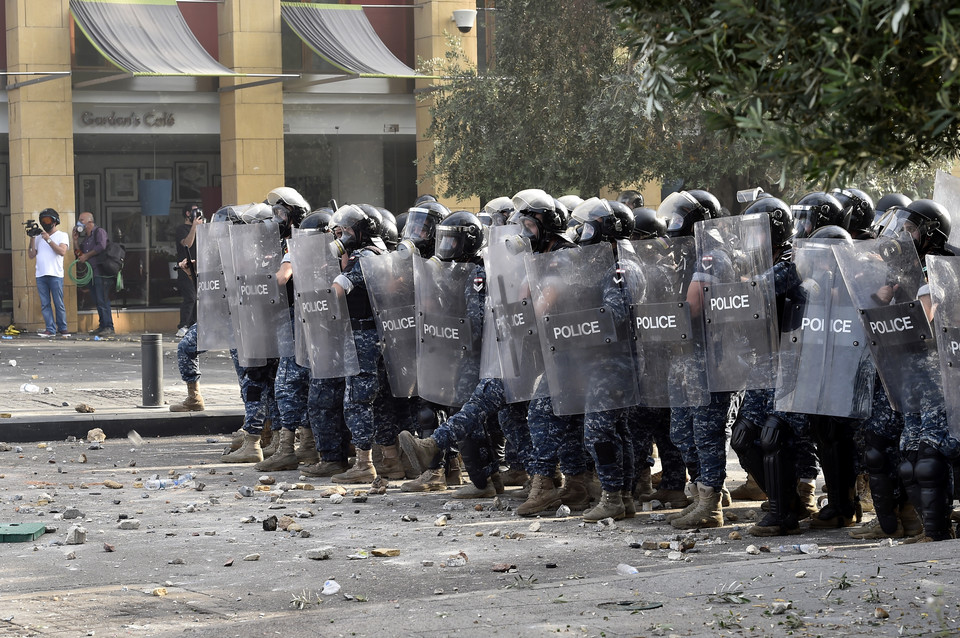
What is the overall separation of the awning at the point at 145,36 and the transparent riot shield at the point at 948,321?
15.7 m

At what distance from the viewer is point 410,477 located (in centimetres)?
937

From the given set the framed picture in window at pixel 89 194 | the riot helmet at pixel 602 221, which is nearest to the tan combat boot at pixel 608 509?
the riot helmet at pixel 602 221

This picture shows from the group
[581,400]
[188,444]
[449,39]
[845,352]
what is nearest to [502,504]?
[581,400]

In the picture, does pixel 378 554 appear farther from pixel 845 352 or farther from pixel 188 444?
pixel 188 444

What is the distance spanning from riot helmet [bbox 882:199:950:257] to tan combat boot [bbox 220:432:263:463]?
501 centimetres

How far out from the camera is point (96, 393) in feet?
44.0

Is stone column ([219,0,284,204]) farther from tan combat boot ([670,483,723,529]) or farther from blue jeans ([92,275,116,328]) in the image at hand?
tan combat boot ([670,483,723,529])

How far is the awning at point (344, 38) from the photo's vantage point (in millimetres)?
21750

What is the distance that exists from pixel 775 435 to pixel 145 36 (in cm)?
1581

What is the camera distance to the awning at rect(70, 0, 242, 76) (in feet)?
66.7

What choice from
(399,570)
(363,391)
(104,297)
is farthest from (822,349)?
(104,297)

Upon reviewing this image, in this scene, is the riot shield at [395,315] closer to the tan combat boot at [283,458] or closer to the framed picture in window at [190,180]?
the tan combat boot at [283,458]

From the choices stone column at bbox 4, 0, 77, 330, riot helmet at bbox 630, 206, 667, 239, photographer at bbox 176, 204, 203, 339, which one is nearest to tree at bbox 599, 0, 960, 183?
riot helmet at bbox 630, 206, 667, 239

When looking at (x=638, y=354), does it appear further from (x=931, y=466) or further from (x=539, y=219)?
(x=931, y=466)
